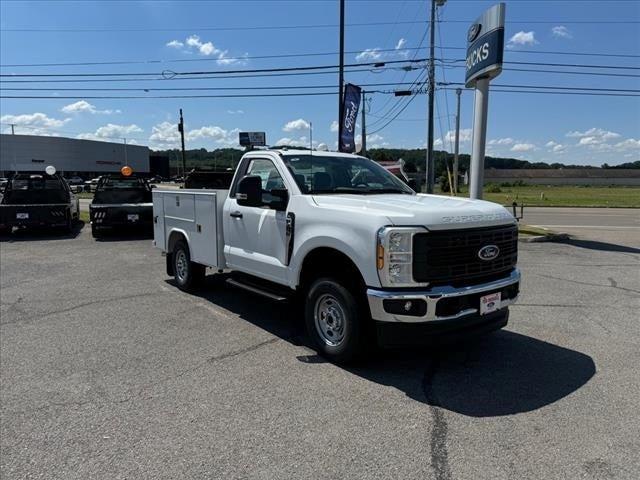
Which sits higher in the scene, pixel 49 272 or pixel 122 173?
pixel 122 173

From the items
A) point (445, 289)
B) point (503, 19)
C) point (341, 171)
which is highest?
point (503, 19)

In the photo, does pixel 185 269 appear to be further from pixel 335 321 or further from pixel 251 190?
pixel 335 321

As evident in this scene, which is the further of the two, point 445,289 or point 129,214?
point 129,214

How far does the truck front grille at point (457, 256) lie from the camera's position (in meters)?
4.08

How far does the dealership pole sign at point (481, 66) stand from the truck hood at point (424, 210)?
8.79 metres

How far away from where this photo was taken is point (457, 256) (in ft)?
14.0

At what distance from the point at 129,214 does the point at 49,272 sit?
16.3 feet

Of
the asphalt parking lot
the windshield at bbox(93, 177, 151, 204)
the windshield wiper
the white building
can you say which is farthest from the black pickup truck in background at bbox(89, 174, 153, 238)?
the white building

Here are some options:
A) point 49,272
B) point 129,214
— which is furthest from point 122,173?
point 49,272

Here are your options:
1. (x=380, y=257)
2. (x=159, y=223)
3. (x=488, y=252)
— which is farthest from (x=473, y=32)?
(x=380, y=257)

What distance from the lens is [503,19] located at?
478 inches

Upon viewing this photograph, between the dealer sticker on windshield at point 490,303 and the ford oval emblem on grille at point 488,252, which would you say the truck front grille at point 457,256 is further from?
the dealer sticker on windshield at point 490,303

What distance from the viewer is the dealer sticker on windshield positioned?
14.3ft

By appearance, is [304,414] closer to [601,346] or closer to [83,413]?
[83,413]
